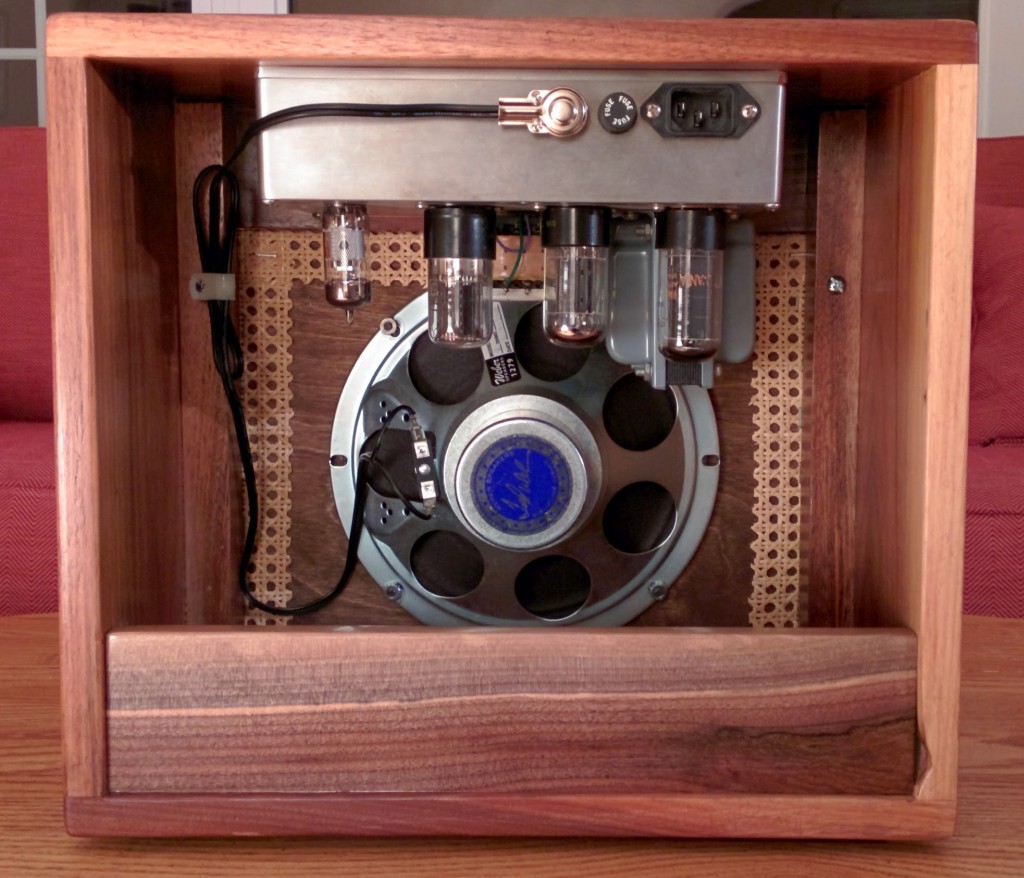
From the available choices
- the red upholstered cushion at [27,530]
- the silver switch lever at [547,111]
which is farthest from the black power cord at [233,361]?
the red upholstered cushion at [27,530]

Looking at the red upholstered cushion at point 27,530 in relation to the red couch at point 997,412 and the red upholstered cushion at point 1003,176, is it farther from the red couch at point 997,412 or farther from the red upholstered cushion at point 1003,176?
the red upholstered cushion at point 1003,176

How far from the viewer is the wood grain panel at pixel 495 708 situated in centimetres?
73

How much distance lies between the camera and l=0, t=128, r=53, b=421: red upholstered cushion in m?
2.00

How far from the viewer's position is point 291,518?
100cm

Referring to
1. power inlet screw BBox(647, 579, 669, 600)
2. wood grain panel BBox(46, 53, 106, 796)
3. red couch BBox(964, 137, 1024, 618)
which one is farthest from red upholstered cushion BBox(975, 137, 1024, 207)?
wood grain panel BBox(46, 53, 106, 796)

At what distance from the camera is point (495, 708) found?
0.73 metres

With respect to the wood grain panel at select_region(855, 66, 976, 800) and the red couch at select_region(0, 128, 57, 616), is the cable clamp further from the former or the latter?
the red couch at select_region(0, 128, 57, 616)

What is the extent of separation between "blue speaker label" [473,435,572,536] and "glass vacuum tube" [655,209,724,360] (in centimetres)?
13

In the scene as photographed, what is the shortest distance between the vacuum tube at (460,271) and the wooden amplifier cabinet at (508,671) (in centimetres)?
10

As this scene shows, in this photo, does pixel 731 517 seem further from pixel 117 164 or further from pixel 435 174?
pixel 117 164

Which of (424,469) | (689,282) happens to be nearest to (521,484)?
(424,469)

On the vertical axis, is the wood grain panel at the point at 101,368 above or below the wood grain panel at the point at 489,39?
below

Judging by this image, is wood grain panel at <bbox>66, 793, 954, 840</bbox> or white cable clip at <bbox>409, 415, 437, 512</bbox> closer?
wood grain panel at <bbox>66, 793, 954, 840</bbox>

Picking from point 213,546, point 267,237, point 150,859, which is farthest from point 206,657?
point 267,237
